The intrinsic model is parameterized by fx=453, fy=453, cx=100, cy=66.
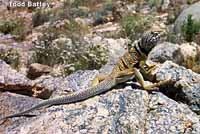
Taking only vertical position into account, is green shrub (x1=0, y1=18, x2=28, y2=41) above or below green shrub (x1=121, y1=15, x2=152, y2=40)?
below

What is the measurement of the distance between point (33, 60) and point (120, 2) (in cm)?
848

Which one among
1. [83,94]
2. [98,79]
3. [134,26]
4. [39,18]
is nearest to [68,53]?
[134,26]

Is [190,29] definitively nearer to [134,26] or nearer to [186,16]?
[186,16]

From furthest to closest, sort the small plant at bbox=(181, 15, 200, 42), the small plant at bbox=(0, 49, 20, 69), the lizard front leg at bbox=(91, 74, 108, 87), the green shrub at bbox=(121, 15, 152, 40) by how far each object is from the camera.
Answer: the green shrub at bbox=(121, 15, 152, 40)
the small plant at bbox=(181, 15, 200, 42)
the small plant at bbox=(0, 49, 20, 69)
the lizard front leg at bbox=(91, 74, 108, 87)

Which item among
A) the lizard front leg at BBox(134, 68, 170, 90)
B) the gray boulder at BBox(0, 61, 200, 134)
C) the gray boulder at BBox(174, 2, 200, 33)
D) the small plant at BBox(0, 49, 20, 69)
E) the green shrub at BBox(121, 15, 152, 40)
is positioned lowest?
the small plant at BBox(0, 49, 20, 69)

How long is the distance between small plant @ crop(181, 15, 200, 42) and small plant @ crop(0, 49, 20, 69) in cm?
510

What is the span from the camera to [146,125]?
16.7 ft

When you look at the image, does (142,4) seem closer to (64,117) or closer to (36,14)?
(36,14)

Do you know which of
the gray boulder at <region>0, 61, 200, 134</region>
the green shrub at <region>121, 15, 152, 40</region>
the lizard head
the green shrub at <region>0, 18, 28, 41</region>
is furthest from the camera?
the green shrub at <region>0, 18, 28, 41</region>

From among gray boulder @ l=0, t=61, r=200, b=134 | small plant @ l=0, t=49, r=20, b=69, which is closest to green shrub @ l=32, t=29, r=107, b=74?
small plant @ l=0, t=49, r=20, b=69

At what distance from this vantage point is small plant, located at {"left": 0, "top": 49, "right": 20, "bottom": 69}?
12916 mm

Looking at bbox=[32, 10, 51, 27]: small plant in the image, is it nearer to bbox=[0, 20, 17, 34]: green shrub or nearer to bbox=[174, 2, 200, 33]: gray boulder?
bbox=[0, 20, 17, 34]: green shrub

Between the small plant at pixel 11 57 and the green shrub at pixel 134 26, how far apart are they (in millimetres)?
3763

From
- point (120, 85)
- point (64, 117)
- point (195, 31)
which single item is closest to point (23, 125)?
point (64, 117)
